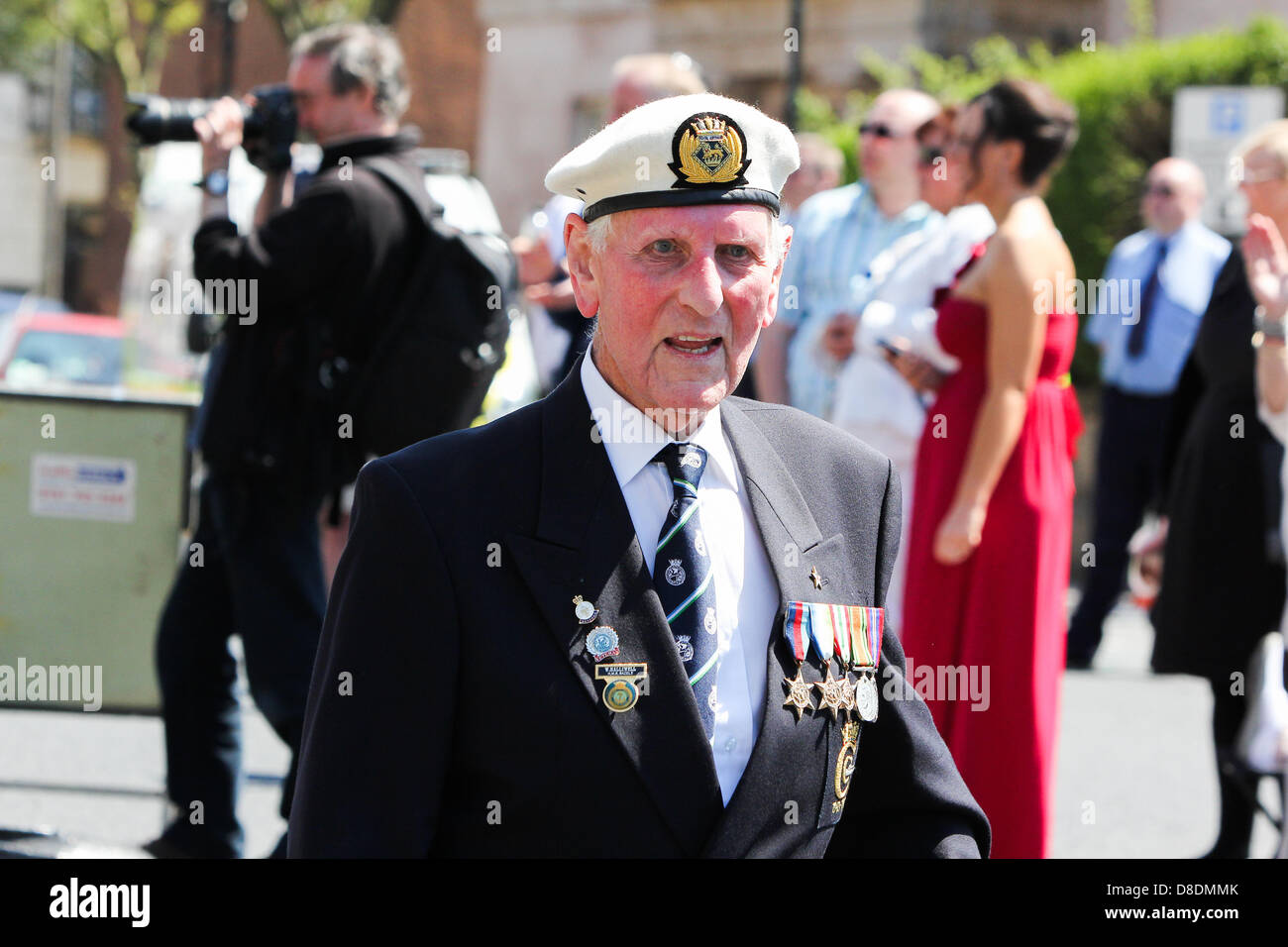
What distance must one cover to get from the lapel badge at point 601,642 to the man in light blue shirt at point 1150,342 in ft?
25.8

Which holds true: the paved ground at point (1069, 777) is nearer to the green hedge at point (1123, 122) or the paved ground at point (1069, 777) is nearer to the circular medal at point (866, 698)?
the circular medal at point (866, 698)

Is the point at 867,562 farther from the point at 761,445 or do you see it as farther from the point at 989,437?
the point at 989,437

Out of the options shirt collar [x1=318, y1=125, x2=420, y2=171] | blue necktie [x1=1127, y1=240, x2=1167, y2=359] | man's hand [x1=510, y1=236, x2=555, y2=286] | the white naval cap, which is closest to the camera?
shirt collar [x1=318, y1=125, x2=420, y2=171]

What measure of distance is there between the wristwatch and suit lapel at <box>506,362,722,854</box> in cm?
321

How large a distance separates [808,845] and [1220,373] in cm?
402

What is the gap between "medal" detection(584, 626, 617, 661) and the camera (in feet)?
7.47

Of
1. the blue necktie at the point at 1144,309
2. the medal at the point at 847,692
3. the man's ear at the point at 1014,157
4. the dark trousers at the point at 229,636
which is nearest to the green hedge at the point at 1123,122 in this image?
the blue necktie at the point at 1144,309

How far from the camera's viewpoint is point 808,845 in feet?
7.87

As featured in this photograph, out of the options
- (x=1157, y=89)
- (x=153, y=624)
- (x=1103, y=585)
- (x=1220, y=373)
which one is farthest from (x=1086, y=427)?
(x=153, y=624)

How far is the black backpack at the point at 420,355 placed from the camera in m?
5.18

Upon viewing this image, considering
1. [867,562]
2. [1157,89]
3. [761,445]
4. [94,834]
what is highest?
[1157,89]
